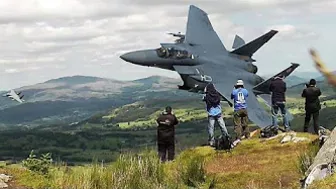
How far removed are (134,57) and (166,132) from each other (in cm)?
1586

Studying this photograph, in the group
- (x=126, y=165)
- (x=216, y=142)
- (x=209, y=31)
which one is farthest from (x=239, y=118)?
(x=209, y=31)

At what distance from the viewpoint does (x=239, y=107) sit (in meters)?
20.3

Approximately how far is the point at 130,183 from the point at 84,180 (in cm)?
109

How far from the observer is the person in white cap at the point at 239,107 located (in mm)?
20181

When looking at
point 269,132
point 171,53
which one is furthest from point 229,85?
point 269,132

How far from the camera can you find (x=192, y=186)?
42.7ft

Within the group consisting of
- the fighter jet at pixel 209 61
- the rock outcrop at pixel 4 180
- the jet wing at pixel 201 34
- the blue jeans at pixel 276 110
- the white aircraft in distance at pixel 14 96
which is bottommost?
the rock outcrop at pixel 4 180

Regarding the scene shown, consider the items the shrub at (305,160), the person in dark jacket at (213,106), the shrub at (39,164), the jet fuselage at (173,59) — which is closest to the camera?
the shrub at (39,164)

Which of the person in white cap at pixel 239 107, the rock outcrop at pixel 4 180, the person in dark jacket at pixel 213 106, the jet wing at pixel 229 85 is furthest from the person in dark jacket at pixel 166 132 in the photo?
the jet wing at pixel 229 85

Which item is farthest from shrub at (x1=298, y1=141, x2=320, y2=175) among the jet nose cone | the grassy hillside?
the jet nose cone

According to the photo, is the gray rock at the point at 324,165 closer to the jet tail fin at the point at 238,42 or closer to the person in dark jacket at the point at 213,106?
the person in dark jacket at the point at 213,106

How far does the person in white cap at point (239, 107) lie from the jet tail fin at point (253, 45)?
1772cm

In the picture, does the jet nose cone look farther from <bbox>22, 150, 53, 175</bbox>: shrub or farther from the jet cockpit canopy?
<bbox>22, 150, 53, 175</bbox>: shrub

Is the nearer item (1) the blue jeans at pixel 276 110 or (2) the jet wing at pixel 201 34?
(1) the blue jeans at pixel 276 110
